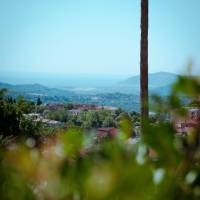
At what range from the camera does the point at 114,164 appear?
0.32 meters

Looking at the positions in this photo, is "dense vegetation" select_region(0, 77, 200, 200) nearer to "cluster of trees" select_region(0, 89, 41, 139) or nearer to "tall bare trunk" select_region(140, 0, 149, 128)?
"tall bare trunk" select_region(140, 0, 149, 128)

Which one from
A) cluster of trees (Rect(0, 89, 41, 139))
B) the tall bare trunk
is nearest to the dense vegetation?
the tall bare trunk

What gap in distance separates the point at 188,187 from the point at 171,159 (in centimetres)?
4

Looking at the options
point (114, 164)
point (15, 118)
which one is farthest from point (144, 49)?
point (114, 164)

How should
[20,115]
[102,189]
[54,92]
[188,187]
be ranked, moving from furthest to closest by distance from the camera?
[54,92]
[20,115]
[188,187]
[102,189]

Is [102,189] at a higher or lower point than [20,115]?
higher

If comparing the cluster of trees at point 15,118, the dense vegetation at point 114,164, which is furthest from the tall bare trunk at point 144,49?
the dense vegetation at point 114,164

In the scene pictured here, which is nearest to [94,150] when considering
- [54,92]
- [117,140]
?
[117,140]

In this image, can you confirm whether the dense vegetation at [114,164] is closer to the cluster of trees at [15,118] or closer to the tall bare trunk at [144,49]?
the tall bare trunk at [144,49]

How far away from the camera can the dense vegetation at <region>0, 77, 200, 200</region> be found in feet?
1.05

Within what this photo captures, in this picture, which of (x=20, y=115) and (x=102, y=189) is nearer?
(x=102, y=189)

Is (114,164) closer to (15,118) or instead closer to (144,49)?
(144,49)

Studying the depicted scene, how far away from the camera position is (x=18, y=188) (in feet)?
1.26

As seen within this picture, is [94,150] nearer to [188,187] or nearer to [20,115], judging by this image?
[188,187]
